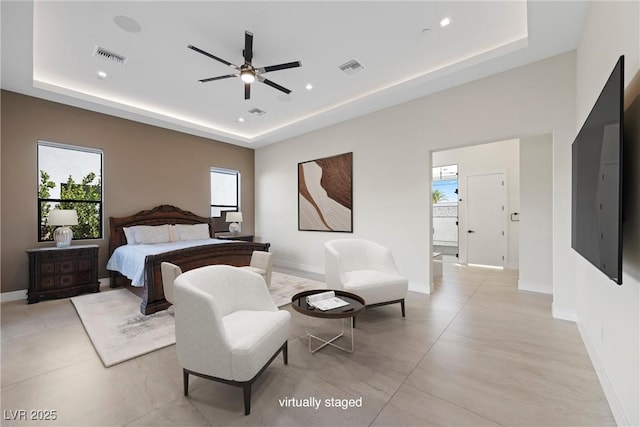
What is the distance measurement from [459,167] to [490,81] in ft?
11.4

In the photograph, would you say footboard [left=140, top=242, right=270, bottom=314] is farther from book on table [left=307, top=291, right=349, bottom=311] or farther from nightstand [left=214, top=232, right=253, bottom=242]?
book on table [left=307, top=291, right=349, bottom=311]

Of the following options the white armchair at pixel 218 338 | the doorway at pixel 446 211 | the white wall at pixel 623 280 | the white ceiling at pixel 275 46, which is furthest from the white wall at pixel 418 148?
the doorway at pixel 446 211

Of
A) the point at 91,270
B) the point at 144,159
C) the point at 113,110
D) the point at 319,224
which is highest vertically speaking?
the point at 113,110

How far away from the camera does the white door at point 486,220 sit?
6188 millimetres

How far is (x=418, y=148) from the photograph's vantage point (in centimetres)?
442

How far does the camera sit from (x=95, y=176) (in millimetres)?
4922

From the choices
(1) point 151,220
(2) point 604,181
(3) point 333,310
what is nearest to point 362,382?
(3) point 333,310

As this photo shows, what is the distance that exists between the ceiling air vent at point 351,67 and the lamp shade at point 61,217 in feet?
15.8

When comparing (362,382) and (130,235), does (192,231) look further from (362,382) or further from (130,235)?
(362,382)

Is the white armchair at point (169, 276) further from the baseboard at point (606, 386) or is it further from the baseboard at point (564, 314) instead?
the baseboard at point (564, 314)

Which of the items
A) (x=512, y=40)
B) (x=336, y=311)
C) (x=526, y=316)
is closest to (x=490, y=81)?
(x=512, y=40)

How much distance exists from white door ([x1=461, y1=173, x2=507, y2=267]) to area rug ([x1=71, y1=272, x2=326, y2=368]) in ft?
14.8

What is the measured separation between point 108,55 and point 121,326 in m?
3.41

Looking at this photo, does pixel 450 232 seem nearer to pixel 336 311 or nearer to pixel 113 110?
pixel 336 311
